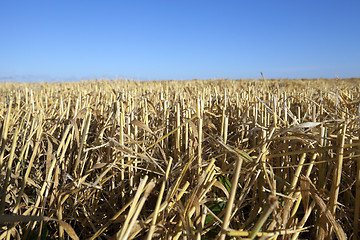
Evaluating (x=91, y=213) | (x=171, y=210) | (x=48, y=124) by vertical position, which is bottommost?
(x=91, y=213)

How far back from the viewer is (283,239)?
70 centimetres

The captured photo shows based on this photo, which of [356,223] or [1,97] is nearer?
[356,223]

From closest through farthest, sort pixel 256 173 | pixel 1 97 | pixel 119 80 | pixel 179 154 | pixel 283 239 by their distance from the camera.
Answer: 1. pixel 283 239
2. pixel 256 173
3. pixel 179 154
4. pixel 1 97
5. pixel 119 80

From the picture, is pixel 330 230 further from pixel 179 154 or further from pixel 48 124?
pixel 48 124

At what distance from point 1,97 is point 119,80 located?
3.66m

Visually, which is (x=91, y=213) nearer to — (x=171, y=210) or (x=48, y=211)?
(x=48, y=211)

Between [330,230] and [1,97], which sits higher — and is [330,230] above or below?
below

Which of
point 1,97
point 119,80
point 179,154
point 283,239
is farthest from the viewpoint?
point 119,80

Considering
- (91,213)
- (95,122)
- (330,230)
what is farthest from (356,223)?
(95,122)

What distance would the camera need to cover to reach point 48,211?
87 cm

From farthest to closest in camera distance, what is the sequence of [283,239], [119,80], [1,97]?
[119,80] → [1,97] → [283,239]

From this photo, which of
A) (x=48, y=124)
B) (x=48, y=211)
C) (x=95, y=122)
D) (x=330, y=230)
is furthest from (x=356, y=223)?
(x=48, y=124)

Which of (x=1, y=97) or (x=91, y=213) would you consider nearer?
(x=91, y=213)

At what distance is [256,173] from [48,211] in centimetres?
66
